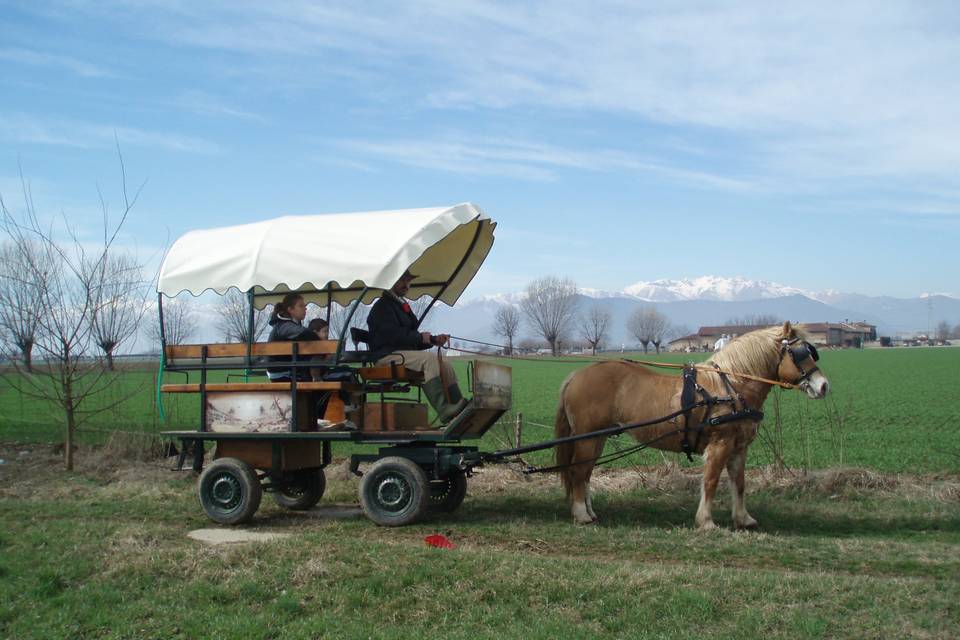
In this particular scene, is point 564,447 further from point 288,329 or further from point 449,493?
point 288,329

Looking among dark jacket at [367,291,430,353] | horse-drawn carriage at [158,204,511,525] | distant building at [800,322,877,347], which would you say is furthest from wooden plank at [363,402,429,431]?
distant building at [800,322,877,347]

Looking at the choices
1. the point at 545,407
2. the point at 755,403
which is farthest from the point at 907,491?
the point at 545,407

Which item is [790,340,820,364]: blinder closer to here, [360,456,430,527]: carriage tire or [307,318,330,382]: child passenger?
[360,456,430,527]: carriage tire

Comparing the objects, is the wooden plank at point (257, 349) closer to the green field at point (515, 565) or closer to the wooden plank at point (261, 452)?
the wooden plank at point (261, 452)

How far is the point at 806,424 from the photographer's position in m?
20.5

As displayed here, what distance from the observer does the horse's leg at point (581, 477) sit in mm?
8930

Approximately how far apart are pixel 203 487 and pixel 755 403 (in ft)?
19.1

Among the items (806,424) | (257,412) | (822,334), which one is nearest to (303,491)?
(257,412)

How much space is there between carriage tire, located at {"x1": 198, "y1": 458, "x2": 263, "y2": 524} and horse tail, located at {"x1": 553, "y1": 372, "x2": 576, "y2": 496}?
10.5 ft

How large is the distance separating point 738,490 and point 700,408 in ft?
3.10

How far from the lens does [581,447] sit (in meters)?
8.99

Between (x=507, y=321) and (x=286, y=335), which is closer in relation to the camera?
(x=286, y=335)

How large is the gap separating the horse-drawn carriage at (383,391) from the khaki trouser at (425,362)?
4.9 inches

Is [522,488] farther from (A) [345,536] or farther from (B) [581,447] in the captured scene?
(A) [345,536]
